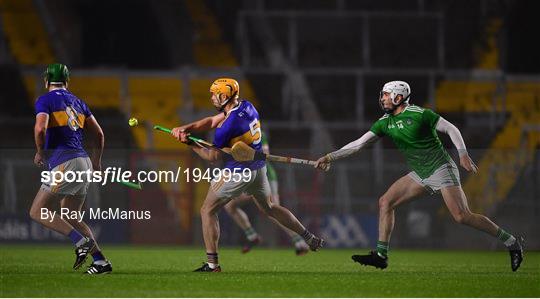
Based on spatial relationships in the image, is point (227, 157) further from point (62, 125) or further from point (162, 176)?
point (162, 176)

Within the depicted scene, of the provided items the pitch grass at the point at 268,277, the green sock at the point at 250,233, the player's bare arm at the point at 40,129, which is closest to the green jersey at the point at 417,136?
the pitch grass at the point at 268,277

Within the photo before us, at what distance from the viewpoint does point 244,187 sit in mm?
11227

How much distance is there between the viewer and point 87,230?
35.2ft

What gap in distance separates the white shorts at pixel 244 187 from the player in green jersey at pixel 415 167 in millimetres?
566

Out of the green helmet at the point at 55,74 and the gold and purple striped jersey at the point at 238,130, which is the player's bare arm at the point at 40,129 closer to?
the green helmet at the point at 55,74

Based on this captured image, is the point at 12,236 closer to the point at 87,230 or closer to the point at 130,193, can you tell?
the point at 130,193

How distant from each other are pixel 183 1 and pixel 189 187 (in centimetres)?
744

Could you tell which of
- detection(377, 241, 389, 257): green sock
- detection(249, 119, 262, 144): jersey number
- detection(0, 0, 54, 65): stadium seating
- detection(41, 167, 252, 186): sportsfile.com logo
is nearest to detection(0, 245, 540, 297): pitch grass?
detection(377, 241, 389, 257): green sock

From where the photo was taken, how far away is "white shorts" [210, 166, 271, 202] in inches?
435

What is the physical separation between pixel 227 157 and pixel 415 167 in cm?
178

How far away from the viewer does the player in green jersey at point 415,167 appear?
1125cm

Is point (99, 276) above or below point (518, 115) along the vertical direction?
below

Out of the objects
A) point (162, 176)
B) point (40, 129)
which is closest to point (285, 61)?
point (162, 176)

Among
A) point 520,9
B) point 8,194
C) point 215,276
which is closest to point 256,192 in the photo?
point 215,276
